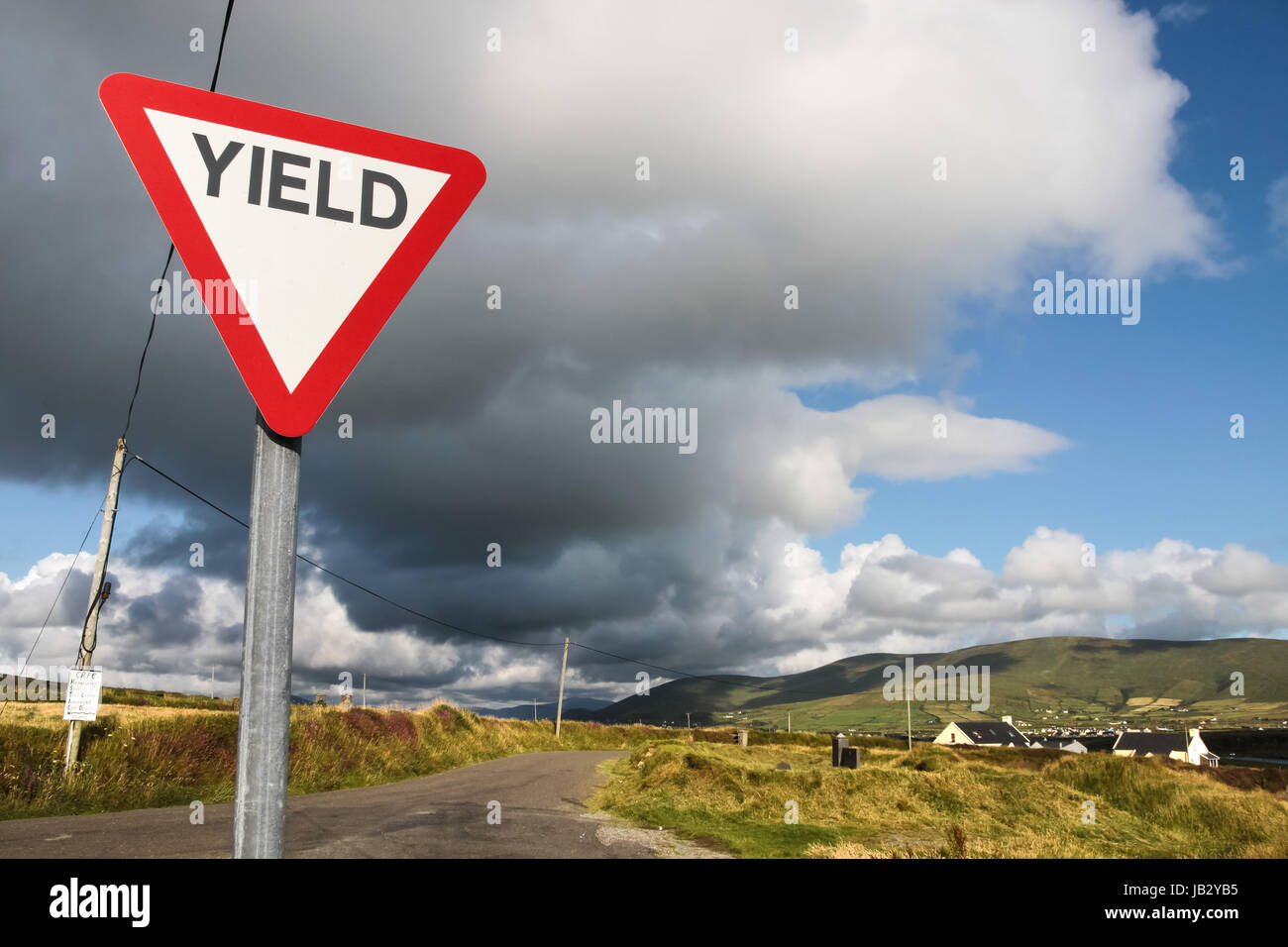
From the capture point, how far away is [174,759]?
52.9 ft

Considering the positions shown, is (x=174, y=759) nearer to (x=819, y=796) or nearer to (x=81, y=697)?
(x=81, y=697)

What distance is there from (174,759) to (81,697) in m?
2.35

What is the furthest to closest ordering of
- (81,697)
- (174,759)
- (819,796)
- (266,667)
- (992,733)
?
(992,733)
(174,759)
(81,697)
(819,796)
(266,667)

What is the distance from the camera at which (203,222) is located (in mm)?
1775

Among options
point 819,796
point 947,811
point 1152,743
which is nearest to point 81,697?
point 819,796

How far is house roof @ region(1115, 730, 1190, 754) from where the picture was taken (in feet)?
277

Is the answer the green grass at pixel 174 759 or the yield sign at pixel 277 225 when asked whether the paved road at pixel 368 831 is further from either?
the yield sign at pixel 277 225

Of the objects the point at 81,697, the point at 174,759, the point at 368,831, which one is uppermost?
the point at 81,697

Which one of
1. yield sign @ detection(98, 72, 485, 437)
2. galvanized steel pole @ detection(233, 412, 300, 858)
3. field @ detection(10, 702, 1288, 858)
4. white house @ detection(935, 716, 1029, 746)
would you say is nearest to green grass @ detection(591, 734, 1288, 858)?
field @ detection(10, 702, 1288, 858)

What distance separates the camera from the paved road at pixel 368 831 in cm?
895
